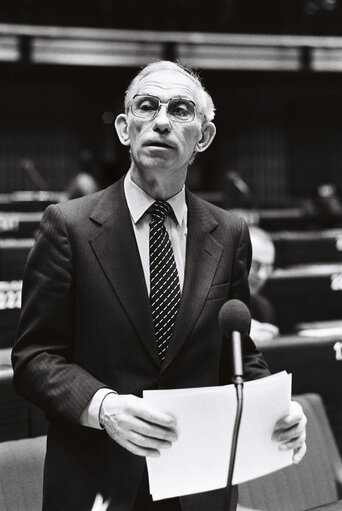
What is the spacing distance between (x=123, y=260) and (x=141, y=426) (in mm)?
380

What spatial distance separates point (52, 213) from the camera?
161 cm

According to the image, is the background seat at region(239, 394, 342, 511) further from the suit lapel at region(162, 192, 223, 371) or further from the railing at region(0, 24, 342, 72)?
the railing at region(0, 24, 342, 72)

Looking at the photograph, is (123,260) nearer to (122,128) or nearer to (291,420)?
(122,128)

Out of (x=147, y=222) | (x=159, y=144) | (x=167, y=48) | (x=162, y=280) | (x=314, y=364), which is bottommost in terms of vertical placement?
(x=314, y=364)

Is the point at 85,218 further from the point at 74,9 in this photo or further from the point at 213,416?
the point at 74,9

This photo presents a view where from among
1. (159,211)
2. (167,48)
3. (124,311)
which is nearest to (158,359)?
(124,311)

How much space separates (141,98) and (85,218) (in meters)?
0.27

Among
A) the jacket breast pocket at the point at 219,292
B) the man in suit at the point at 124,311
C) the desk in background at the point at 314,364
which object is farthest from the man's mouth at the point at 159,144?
the desk in background at the point at 314,364

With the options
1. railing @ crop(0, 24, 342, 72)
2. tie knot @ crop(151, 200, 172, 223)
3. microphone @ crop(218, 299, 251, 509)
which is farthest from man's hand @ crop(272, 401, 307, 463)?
railing @ crop(0, 24, 342, 72)

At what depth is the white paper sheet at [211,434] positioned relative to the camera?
4.46 feet

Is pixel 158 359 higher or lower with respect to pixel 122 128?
lower

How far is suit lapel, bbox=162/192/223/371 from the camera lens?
1.58m

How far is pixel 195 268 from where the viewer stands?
1657 millimetres

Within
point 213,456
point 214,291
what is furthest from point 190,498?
point 214,291
